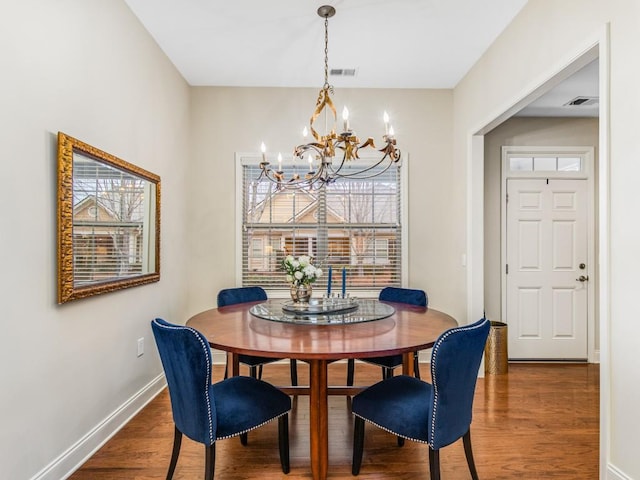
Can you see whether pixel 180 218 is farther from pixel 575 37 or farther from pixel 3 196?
pixel 575 37

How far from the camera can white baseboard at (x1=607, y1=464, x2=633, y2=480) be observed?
67.8 inches

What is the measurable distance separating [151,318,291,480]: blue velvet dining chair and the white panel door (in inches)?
121

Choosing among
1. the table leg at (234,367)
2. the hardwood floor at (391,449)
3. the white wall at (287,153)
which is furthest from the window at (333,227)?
the table leg at (234,367)

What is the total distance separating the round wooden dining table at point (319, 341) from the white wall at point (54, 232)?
2.13 feet

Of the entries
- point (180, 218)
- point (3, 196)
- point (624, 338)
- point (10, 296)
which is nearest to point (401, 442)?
point (624, 338)

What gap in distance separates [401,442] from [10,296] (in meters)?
2.16

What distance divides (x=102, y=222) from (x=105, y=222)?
37mm

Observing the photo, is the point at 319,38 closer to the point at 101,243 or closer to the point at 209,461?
the point at 101,243

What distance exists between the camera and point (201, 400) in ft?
5.56

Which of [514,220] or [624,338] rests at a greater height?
[514,220]

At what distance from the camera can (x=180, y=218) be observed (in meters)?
3.63

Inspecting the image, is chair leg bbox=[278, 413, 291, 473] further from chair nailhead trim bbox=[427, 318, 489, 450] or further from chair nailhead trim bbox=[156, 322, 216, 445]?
chair nailhead trim bbox=[427, 318, 489, 450]

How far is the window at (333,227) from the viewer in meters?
3.93

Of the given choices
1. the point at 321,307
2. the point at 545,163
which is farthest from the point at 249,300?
the point at 545,163
